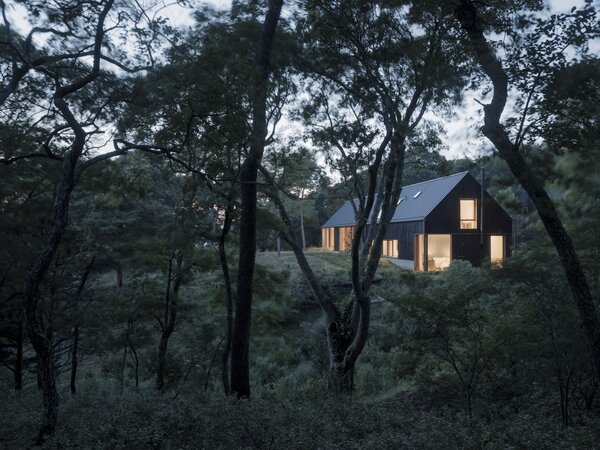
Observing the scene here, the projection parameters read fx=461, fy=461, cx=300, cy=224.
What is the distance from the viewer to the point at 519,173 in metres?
7.40

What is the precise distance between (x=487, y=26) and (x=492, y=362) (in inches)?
295

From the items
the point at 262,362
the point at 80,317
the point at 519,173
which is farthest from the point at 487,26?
the point at 262,362

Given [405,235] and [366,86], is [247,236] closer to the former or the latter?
[366,86]

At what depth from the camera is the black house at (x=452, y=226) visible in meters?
26.3

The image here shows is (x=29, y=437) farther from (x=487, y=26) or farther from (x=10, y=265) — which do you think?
(x=487, y=26)

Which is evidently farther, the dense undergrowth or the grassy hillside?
the grassy hillside

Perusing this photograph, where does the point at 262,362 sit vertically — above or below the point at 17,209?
below

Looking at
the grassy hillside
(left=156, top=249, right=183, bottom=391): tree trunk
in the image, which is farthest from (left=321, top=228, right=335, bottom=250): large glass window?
(left=156, top=249, right=183, bottom=391): tree trunk

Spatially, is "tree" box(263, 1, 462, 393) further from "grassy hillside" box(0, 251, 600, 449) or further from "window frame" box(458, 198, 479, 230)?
"window frame" box(458, 198, 479, 230)

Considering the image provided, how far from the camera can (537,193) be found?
728 cm

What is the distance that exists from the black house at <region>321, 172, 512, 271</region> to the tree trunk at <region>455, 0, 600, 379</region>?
18855 millimetres

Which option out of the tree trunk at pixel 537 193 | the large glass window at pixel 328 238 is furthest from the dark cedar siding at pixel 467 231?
the tree trunk at pixel 537 193

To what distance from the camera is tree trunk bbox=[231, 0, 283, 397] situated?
955 cm

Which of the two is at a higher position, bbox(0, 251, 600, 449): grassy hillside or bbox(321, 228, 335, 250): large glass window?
bbox(321, 228, 335, 250): large glass window
